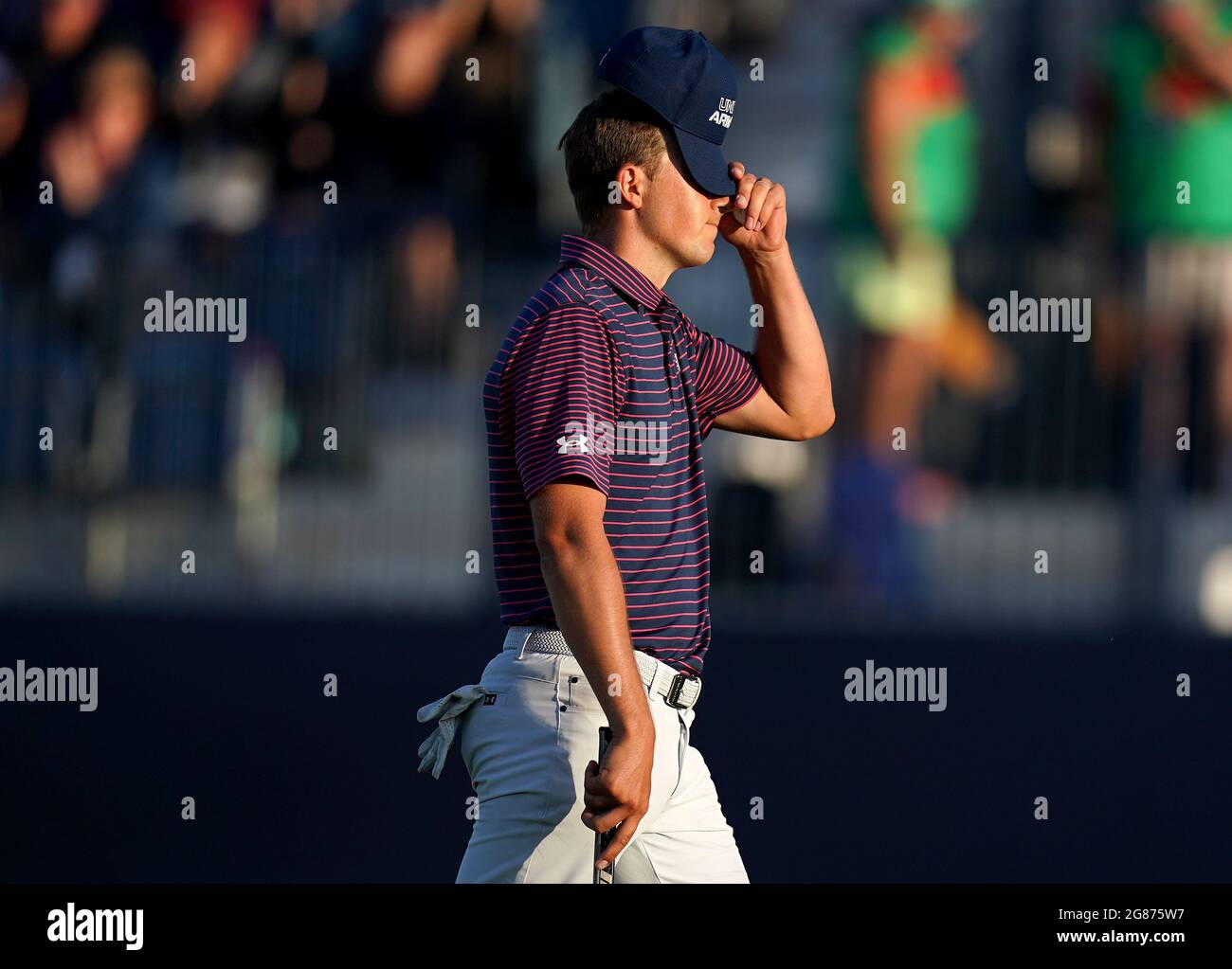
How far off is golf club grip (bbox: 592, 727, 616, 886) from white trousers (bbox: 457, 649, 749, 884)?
0.02 meters

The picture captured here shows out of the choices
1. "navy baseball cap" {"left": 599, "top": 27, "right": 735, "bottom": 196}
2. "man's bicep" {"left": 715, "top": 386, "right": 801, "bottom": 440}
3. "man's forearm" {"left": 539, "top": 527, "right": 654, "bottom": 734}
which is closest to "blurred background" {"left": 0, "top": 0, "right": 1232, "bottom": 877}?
"man's bicep" {"left": 715, "top": 386, "right": 801, "bottom": 440}

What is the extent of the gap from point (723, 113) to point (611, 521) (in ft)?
2.44

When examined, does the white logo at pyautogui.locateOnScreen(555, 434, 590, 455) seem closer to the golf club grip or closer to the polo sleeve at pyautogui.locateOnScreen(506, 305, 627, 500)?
the polo sleeve at pyautogui.locateOnScreen(506, 305, 627, 500)

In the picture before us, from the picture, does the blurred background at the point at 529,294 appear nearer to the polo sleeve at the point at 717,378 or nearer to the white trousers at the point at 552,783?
the polo sleeve at the point at 717,378

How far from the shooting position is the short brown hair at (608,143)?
3197 millimetres

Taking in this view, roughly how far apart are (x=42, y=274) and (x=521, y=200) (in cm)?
174

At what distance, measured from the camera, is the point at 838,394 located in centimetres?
636

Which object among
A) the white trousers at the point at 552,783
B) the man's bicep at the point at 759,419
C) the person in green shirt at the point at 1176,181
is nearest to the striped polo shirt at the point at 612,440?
the white trousers at the point at 552,783

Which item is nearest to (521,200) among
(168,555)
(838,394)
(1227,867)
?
(838,394)

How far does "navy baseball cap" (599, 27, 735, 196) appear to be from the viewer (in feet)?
10.4

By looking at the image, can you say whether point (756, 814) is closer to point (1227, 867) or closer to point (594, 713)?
point (1227, 867)

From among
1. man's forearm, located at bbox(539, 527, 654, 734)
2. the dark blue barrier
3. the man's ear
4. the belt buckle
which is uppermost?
the man's ear

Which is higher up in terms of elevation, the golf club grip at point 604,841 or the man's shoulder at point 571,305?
the man's shoulder at point 571,305

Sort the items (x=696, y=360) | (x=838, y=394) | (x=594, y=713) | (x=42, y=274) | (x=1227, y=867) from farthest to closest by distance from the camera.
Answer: (x=42, y=274) → (x=838, y=394) → (x=1227, y=867) → (x=696, y=360) → (x=594, y=713)
